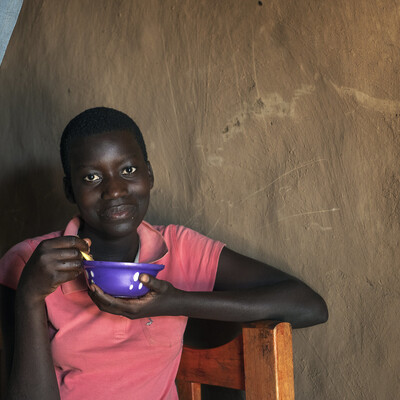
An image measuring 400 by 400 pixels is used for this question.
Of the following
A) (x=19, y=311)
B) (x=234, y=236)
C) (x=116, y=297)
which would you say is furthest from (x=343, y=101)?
(x=19, y=311)

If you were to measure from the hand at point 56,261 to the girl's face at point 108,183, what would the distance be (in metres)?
0.21

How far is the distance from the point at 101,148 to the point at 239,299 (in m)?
0.52

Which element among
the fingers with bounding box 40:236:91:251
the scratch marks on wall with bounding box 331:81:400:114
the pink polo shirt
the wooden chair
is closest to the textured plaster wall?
the scratch marks on wall with bounding box 331:81:400:114

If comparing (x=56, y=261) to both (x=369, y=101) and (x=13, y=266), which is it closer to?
(x=13, y=266)

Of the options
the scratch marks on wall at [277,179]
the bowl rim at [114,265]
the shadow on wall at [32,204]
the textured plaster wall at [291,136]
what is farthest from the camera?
the shadow on wall at [32,204]

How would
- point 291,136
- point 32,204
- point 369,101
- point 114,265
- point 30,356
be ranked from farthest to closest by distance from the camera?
point 32,204
point 291,136
point 369,101
point 30,356
point 114,265

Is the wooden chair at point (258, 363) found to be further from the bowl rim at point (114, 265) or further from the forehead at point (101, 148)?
the forehead at point (101, 148)

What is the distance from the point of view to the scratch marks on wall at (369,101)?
138cm

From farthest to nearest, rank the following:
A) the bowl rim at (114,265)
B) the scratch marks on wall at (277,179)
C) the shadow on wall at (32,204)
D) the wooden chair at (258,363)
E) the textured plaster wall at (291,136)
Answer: the shadow on wall at (32,204)
the scratch marks on wall at (277,179)
the textured plaster wall at (291,136)
the wooden chair at (258,363)
the bowl rim at (114,265)

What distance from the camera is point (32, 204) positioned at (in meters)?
2.47

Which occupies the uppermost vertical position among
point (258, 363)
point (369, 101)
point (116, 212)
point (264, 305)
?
point (369, 101)

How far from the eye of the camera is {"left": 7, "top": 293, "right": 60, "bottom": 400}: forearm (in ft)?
4.29

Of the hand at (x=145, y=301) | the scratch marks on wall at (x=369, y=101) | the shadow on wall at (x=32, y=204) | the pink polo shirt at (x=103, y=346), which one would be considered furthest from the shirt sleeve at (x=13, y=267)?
the scratch marks on wall at (x=369, y=101)

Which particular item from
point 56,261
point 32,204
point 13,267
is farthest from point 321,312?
point 32,204
